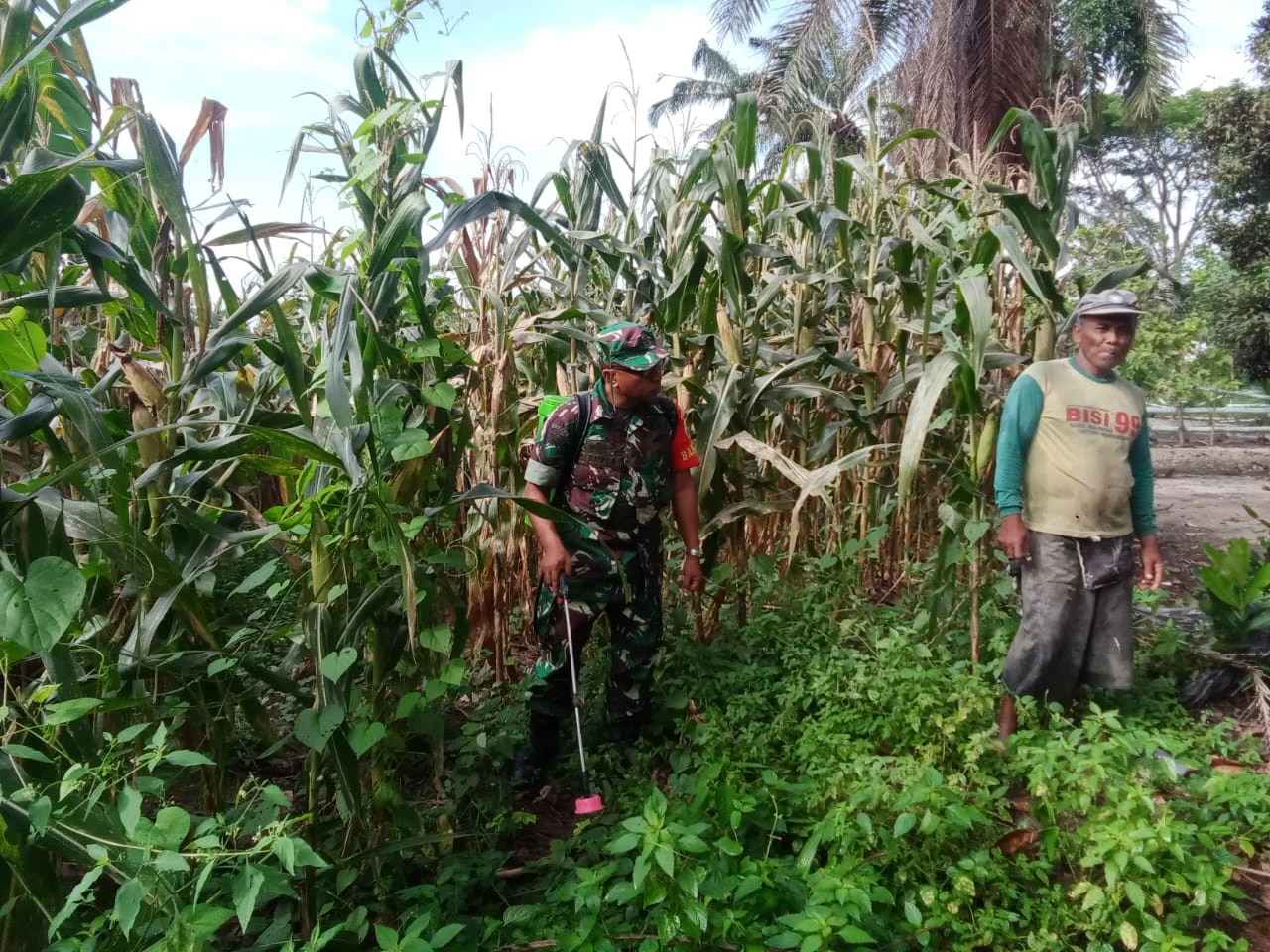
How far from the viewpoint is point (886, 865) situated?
1.91 meters

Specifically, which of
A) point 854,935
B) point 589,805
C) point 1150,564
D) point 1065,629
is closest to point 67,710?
point 589,805

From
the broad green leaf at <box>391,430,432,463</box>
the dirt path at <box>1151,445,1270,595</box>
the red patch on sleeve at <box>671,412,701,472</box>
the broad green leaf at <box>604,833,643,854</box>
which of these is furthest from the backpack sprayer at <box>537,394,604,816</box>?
the dirt path at <box>1151,445,1270,595</box>

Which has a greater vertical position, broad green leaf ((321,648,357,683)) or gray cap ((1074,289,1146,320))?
gray cap ((1074,289,1146,320))

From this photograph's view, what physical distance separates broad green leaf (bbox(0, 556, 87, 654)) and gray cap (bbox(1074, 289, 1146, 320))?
2609mm

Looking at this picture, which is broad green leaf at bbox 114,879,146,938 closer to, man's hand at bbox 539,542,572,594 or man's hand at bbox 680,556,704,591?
man's hand at bbox 539,542,572,594

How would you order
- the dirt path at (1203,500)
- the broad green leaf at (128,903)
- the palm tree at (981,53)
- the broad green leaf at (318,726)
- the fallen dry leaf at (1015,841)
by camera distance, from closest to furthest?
1. the broad green leaf at (128,903)
2. the broad green leaf at (318,726)
3. the fallen dry leaf at (1015,841)
4. the dirt path at (1203,500)
5. the palm tree at (981,53)

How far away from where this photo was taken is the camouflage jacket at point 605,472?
7.98 ft

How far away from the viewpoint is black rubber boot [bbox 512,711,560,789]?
2.50 m

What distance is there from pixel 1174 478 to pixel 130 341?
9.31 metres

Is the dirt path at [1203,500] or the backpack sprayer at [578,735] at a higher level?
the backpack sprayer at [578,735]

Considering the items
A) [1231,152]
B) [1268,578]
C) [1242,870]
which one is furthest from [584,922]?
[1231,152]

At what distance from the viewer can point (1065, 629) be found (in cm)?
245

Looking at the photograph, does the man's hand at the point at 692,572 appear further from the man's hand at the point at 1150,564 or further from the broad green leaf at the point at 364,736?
the man's hand at the point at 1150,564

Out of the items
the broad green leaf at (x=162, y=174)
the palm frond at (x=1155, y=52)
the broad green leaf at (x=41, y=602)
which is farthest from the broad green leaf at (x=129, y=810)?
the palm frond at (x=1155, y=52)
